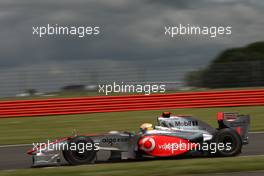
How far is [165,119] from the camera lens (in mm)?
10773

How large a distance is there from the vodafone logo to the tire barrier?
400 inches

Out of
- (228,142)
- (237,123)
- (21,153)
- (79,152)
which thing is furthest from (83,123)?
(228,142)

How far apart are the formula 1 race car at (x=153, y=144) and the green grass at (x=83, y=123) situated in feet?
14.0

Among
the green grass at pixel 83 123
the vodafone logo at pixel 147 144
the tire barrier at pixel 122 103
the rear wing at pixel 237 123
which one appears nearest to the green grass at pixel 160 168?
the vodafone logo at pixel 147 144

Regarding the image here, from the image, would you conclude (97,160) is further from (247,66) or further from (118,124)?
(247,66)

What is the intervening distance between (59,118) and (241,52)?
17.7m

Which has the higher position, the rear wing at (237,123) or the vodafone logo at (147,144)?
the rear wing at (237,123)

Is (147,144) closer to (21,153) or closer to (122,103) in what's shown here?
(21,153)

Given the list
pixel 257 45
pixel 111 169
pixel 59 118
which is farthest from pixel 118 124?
pixel 257 45

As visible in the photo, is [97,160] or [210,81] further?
[210,81]

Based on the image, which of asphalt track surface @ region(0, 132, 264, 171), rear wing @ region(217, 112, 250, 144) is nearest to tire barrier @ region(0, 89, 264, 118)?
asphalt track surface @ region(0, 132, 264, 171)

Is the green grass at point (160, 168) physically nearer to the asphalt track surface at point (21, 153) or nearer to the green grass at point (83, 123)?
the asphalt track surface at point (21, 153)

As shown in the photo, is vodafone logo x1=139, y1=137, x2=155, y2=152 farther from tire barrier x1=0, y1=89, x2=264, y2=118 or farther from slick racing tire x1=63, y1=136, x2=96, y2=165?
tire barrier x1=0, y1=89, x2=264, y2=118

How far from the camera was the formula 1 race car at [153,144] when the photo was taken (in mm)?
10359
